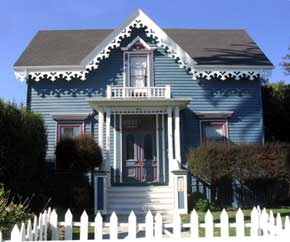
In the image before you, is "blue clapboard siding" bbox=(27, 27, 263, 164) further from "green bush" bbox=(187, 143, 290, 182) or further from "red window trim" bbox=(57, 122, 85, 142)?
"green bush" bbox=(187, 143, 290, 182)

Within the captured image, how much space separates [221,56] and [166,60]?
2.53 m

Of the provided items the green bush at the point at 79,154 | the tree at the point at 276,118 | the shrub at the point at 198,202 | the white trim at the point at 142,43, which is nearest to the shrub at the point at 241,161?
the shrub at the point at 198,202

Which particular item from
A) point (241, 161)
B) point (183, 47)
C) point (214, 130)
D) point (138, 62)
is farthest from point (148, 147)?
point (183, 47)

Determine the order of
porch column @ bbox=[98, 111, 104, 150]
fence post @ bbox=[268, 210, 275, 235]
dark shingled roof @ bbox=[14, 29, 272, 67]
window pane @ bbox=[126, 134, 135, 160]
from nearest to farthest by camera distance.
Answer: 1. fence post @ bbox=[268, 210, 275, 235]
2. porch column @ bbox=[98, 111, 104, 150]
3. window pane @ bbox=[126, 134, 135, 160]
4. dark shingled roof @ bbox=[14, 29, 272, 67]

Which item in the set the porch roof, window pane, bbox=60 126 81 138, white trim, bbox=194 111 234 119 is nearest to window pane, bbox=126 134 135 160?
the porch roof

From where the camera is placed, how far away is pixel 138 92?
17250 millimetres

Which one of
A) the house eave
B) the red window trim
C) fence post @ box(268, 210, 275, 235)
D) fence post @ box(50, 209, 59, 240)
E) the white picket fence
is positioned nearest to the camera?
the white picket fence

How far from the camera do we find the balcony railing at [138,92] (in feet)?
54.1

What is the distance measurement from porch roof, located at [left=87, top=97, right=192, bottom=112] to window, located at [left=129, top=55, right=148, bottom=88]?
175 cm

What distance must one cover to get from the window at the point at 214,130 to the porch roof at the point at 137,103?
1.79 meters

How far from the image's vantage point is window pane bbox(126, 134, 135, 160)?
17.3m

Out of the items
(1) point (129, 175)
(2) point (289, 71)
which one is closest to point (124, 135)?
(1) point (129, 175)

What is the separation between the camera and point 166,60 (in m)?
17.9

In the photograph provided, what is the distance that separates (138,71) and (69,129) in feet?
12.4
